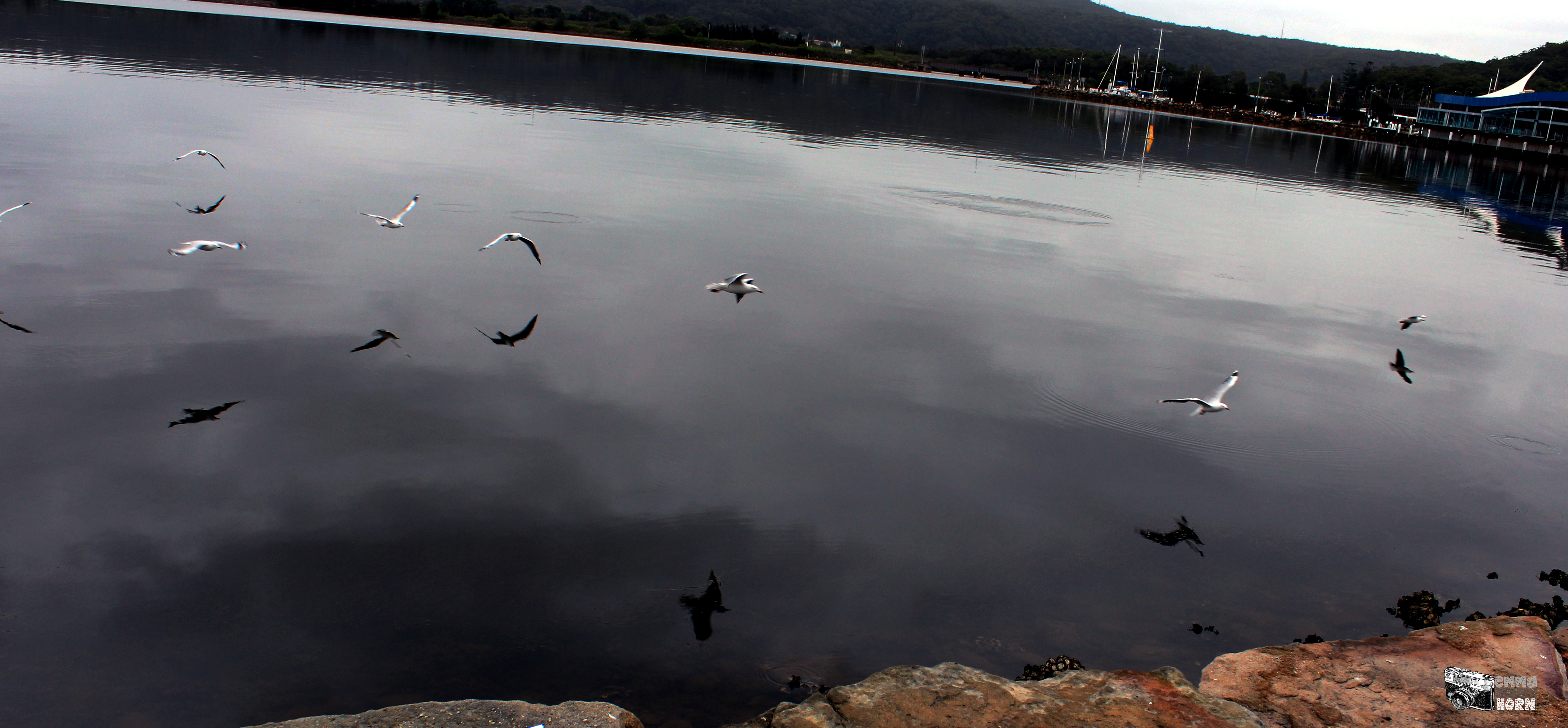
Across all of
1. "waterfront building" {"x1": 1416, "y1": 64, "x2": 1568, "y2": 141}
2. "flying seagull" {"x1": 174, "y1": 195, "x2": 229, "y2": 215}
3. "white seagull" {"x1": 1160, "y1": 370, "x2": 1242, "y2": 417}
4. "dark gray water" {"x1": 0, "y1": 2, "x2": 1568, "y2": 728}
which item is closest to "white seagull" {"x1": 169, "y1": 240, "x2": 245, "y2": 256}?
"dark gray water" {"x1": 0, "y1": 2, "x2": 1568, "y2": 728}

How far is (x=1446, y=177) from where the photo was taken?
179ft

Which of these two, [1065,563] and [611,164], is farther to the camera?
[611,164]

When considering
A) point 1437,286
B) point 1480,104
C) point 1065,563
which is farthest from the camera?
point 1480,104

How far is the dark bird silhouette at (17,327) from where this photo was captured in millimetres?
11781

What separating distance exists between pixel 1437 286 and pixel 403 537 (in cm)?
2309

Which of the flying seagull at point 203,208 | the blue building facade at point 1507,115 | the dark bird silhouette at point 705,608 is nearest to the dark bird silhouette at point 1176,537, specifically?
the dark bird silhouette at point 705,608

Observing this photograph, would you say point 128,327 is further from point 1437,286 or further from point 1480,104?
point 1480,104

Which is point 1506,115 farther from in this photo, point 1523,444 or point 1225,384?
point 1225,384

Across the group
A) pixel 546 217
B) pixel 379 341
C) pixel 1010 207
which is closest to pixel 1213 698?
pixel 379 341

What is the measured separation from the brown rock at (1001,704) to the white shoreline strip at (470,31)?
12938cm

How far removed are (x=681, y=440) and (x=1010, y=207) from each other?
18.9 meters

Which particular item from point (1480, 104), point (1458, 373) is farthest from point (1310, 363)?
point (1480, 104)

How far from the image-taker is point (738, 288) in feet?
46.2

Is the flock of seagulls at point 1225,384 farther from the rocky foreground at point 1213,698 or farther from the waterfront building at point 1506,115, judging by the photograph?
the waterfront building at point 1506,115
